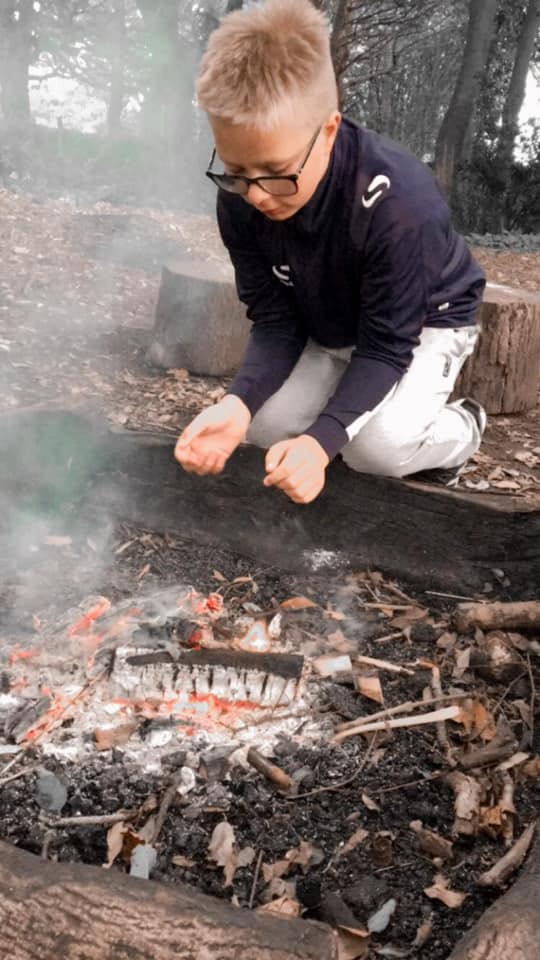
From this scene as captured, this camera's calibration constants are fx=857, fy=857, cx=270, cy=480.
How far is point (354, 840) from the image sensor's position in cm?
193

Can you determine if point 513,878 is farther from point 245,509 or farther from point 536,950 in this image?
point 245,509

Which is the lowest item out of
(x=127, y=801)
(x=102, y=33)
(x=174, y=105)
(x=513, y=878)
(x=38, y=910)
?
(x=127, y=801)

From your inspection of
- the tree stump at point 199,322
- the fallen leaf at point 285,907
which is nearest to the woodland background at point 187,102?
the tree stump at point 199,322

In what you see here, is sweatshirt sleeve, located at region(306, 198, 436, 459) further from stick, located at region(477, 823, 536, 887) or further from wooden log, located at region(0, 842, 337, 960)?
wooden log, located at region(0, 842, 337, 960)

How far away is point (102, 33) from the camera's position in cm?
1605

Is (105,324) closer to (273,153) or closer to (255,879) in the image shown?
(273,153)

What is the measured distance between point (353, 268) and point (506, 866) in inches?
70.1

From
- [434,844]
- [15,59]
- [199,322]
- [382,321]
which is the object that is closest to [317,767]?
[434,844]

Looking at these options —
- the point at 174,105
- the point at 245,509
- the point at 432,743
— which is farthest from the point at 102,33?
the point at 432,743

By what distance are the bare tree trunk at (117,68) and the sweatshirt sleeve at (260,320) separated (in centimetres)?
1478

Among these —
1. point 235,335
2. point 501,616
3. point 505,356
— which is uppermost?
point 505,356

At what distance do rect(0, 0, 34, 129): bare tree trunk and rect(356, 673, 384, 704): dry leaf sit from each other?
15.4m

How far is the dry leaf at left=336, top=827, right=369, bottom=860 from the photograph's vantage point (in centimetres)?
190

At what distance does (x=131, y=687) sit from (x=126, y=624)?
0.34 meters
